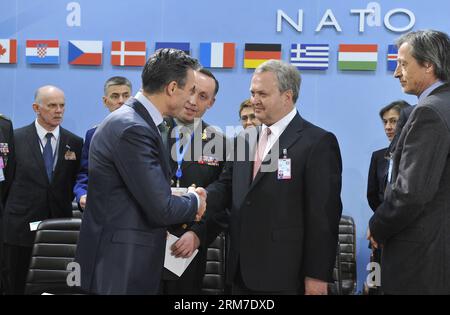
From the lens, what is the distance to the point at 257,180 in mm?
2850

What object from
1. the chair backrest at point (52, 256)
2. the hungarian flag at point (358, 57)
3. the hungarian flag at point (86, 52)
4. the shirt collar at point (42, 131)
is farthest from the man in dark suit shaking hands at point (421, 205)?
the hungarian flag at point (86, 52)

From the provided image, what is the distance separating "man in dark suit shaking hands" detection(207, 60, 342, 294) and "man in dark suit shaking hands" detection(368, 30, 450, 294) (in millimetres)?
Result: 266

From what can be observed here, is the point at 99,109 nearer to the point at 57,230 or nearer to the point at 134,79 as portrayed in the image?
the point at 134,79

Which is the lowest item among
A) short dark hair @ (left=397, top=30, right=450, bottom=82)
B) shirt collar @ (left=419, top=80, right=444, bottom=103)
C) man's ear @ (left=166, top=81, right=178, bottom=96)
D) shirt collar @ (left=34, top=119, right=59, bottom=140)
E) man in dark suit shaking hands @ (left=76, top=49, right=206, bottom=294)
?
man in dark suit shaking hands @ (left=76, top=49, right=206, bottom=294)

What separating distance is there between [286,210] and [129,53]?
128 inches

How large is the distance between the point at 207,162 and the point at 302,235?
2.76 feet

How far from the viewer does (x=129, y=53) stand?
554 centimetres

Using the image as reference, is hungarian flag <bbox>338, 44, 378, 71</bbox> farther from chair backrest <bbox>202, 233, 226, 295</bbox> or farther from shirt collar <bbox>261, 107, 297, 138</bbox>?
shirt collar <bbox>261, 107, 297, 138</bbox>

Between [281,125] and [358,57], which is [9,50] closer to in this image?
[358,57]

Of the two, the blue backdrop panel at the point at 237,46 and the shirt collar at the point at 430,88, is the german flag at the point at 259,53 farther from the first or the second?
the shirt collar at the point at 430,88

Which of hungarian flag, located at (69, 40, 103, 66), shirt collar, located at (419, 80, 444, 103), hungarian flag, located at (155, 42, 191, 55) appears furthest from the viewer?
hungarian flag, located at (69, 40, 103, 66)

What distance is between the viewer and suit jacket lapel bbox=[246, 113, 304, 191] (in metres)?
2.86

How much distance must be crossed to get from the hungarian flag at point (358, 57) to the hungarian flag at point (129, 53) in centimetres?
184

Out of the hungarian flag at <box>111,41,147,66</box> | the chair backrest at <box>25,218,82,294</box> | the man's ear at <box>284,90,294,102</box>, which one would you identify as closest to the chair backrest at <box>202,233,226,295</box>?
the chair backrest at <box>25,218,82,294</box>
